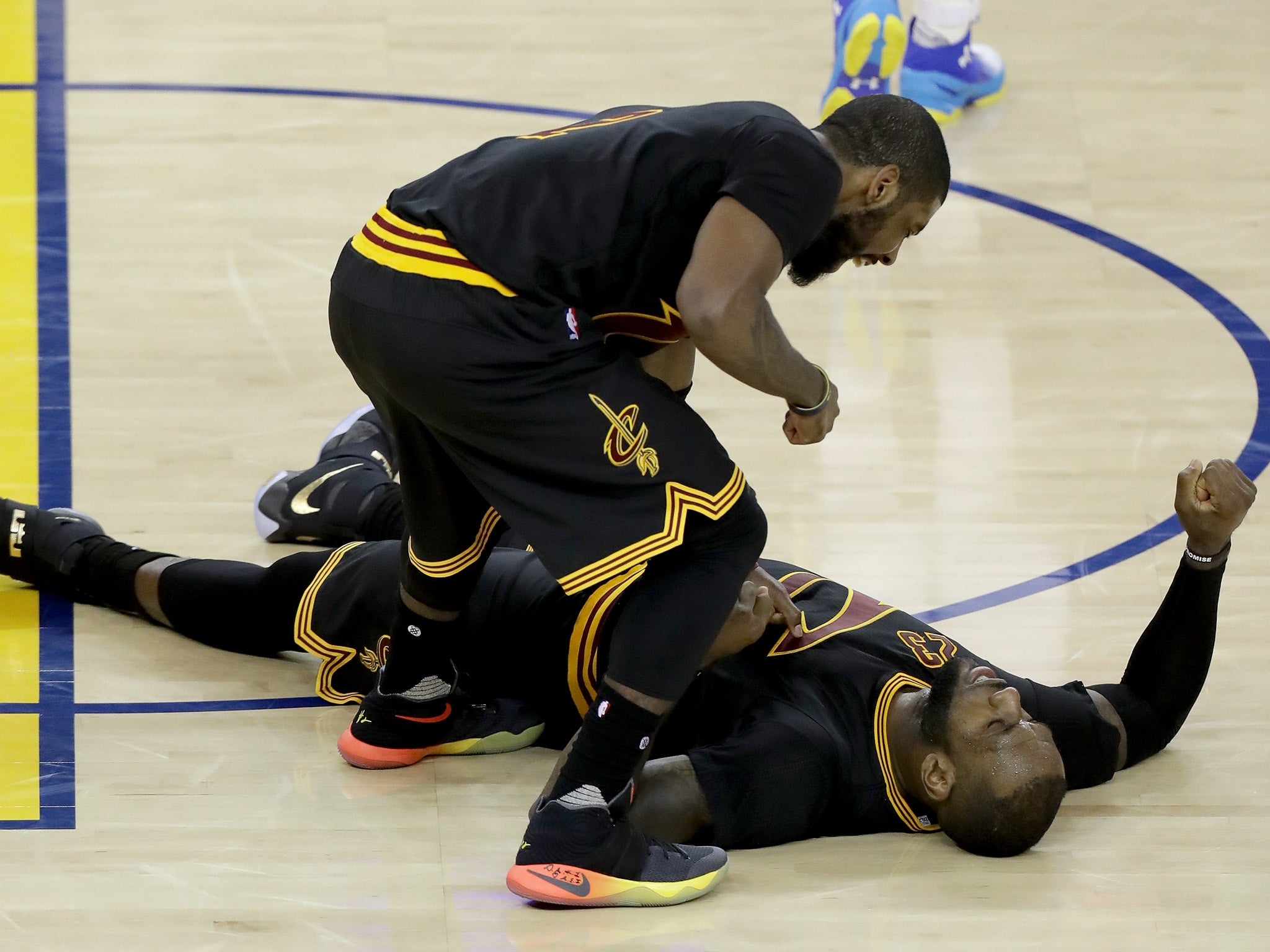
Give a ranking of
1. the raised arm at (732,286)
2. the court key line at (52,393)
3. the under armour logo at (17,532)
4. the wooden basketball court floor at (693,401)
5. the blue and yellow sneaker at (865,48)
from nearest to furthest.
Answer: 1. the raised arm at (732,286)
2. the wooden basketball court floor at (693,401)
3. the court key line at (52,393)
4. the under armour logo at (17,532)
5. the blue and yellow sneaker at (865,48)

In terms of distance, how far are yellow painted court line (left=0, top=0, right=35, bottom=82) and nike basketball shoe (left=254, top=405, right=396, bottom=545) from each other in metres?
2.11

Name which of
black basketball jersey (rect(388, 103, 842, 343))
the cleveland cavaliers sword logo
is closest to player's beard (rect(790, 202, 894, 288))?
black basketball jersey (rect(388, 103, 842, 343))

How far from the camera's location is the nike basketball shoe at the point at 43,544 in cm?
333

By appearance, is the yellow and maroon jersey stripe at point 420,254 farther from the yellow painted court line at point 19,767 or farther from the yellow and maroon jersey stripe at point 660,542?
the yellow painted court line at point 19,767

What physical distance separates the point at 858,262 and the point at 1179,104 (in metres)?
3.06

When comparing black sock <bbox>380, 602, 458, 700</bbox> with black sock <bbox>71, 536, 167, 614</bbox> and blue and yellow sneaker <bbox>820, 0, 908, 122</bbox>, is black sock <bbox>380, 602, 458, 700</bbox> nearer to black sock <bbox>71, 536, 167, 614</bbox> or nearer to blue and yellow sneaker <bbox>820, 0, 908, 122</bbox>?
black sock <bbox>71, 536, 167, 614</bbox>

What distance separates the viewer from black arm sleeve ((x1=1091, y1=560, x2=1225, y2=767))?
10.0 ft

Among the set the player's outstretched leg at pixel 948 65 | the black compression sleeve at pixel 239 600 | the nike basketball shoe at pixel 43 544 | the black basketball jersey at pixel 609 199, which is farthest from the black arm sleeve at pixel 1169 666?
the player's outstretched leg at pixel 948 65

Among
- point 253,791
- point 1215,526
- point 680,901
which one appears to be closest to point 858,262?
point 1215,526

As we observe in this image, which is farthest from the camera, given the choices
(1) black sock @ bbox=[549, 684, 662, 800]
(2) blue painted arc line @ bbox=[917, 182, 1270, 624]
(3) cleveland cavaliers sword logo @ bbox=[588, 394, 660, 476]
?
(2) blue painted arc line @ bbox=[917, 182, 1270, 624]

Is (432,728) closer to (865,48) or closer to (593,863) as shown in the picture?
(593,863)

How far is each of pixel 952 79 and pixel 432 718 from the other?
308cm

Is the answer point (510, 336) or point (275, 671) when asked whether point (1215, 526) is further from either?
point (275, 671)

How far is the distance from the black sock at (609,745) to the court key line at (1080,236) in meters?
0.72
